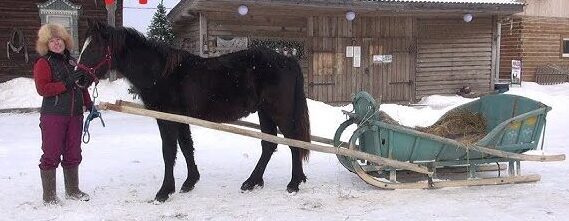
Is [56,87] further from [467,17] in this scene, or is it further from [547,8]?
[547,8]

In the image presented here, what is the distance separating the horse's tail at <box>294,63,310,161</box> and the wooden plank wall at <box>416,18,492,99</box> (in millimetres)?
9943

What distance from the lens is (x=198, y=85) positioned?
15.0 ft

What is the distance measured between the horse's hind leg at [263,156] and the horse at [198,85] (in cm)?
1

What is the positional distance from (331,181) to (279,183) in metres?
0.58

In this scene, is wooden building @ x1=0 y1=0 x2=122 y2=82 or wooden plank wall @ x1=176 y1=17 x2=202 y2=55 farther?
wooden building @ x1=0 y1=0 x2=122 y2=82

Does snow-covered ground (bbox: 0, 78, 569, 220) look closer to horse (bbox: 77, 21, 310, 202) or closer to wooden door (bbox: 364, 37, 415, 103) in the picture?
horse (bbox: 77, 21, 310, 202)

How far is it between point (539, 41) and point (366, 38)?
408 inches

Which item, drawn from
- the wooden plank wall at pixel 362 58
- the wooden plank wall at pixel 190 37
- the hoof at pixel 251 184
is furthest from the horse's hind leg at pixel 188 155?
the wooden plank wall at pixel 362 58

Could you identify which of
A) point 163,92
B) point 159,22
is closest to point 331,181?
point 163,92

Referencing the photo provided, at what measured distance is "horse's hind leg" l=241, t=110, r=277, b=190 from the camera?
491 centimetres

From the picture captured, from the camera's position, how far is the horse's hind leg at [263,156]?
491 cm

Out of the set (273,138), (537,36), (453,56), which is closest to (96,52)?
(273,138)

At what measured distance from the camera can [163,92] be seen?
446cm

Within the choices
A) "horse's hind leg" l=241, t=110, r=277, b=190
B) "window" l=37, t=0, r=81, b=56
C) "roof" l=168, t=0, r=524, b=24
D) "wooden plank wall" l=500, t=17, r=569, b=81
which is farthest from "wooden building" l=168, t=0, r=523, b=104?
"horse's hind leg" l=241, t=110, r=277, b=190
